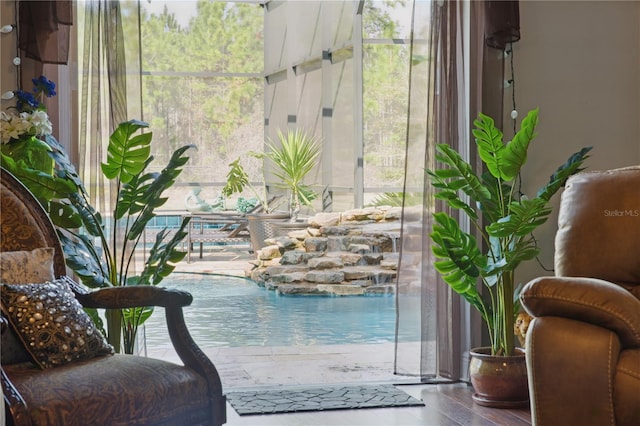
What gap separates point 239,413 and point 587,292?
1.82m

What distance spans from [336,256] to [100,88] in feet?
19.7

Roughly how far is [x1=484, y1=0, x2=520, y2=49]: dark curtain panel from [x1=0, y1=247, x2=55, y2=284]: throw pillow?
2.55 m

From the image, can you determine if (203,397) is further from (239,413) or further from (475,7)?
(475,7)

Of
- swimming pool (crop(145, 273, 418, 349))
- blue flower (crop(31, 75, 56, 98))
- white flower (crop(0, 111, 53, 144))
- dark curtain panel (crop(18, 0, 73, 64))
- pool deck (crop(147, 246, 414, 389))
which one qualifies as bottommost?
swimming pool (crop(145, 273, 418, 349))

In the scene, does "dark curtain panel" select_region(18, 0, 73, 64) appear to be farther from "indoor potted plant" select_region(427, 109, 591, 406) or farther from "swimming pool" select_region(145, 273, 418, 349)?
"swimming pool" select_region(145, 273, 418, 349)

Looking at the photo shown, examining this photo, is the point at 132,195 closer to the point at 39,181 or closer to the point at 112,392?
the point at 39,181

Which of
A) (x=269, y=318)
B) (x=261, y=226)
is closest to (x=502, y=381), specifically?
(x=269, y=318)

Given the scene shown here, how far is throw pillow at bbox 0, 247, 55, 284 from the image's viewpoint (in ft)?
8.59

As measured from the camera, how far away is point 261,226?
11109mm

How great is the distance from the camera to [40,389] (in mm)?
2209

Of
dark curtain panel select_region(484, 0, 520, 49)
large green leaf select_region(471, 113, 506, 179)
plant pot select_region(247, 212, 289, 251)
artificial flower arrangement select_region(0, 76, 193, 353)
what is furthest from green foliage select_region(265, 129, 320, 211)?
artificial flower arrangement select_region(0, 76, 193, 353)

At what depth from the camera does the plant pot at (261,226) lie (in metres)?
11.0

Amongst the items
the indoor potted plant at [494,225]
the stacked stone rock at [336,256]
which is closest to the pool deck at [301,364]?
the indoor potted plant at [494,225]

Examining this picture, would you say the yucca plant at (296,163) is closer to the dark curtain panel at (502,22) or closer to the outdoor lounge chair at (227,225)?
the outdoor lounge chair at (227,225)
